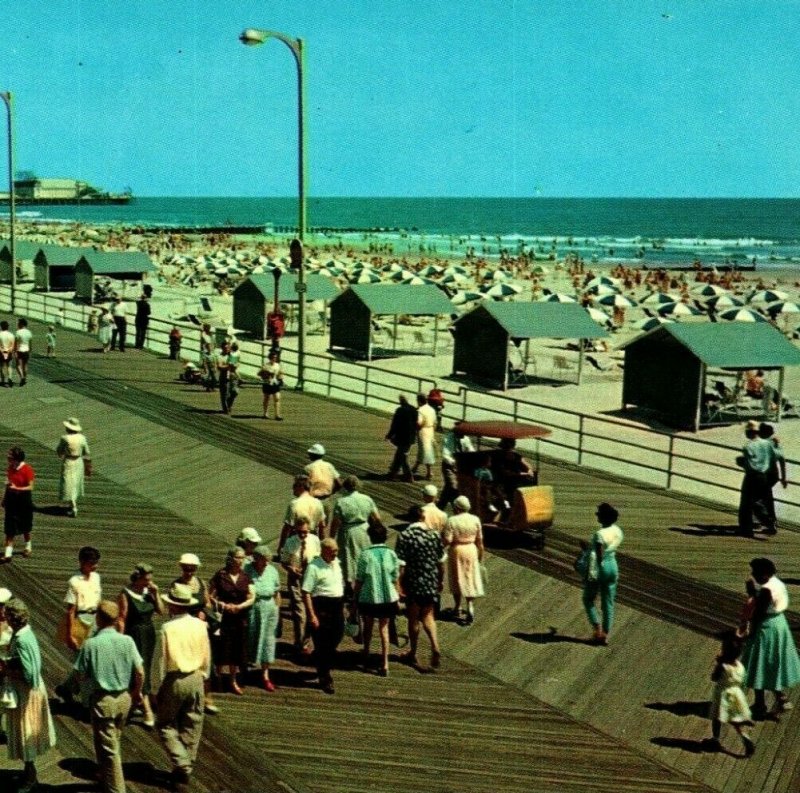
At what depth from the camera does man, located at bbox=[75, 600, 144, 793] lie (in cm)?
827

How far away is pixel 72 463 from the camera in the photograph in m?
15.9

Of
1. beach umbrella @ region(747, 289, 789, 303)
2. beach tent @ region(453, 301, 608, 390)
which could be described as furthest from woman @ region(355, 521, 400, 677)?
beach umbrella @ region(747, 289, 789, 303)

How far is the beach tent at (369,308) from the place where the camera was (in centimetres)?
3838

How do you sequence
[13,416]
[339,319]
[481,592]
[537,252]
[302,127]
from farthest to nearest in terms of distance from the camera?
[537,252]
[339,319]
[302,127]
[13,416]
[481,592]

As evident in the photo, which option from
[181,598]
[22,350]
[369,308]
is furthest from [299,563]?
[369,308]

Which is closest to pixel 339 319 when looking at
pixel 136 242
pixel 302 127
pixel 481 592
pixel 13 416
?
pixel 302 127

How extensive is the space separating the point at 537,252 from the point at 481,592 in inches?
4435

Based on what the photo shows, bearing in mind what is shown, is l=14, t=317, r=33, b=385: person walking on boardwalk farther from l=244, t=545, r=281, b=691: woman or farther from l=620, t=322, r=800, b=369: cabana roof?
l=244, t=545, r=281, b=691: woman

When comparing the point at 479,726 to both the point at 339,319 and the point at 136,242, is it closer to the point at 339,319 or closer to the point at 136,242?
the point at 339,319

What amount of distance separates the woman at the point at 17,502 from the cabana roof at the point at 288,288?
1126 inches

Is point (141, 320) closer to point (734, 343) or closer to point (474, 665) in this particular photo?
point (734, 343)

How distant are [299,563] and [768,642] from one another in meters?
4.26

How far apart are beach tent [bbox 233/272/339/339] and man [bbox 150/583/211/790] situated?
34.5 m

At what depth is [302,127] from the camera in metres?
26.6
